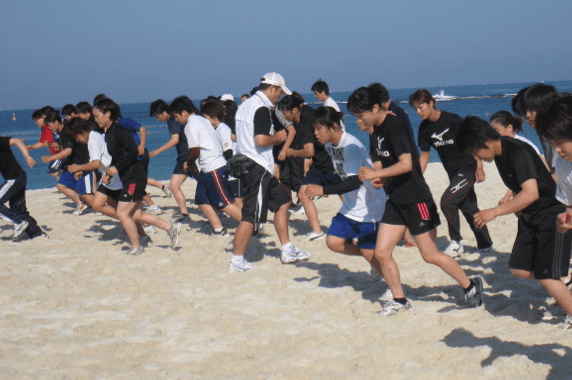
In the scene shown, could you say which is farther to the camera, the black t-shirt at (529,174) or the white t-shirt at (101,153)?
the white t-shirt at (101,153)

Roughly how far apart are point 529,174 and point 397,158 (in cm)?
103

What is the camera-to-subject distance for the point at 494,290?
5.41m

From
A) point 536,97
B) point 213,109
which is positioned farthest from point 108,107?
point 536,97

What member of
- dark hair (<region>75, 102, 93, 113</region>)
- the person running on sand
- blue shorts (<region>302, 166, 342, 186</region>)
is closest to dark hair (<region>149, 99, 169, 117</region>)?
dark hair (<region>75, 102, 93, 113</region>)

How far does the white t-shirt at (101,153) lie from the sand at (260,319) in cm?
87

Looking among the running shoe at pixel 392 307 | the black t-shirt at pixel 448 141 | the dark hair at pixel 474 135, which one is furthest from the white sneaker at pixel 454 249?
the dark hair at pixel 474 135

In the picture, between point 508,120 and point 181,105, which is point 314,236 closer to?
point 181,105

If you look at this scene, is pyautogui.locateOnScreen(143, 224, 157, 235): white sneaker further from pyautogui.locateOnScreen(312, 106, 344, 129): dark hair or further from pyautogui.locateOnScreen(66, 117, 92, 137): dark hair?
Result: pyautogui.locateOnScreen(312, 106, 344, 129): dark hair

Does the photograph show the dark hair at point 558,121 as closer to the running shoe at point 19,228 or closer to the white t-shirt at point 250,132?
the white t-shirt at point 250,132

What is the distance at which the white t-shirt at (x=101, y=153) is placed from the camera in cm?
738

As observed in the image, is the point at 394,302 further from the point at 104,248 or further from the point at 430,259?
the point at 104,248

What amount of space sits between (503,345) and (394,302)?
1.05 meters

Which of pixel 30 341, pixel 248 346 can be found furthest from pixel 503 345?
pixel 30 341

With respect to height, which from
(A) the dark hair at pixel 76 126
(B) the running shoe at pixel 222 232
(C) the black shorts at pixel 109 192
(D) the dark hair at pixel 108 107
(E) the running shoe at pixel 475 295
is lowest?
(B) the running shoe at pixel 222 232
